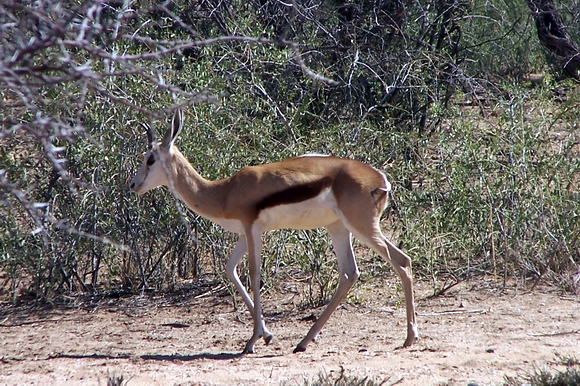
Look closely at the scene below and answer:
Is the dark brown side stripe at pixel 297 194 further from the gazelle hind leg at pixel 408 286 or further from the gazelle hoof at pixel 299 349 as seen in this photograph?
the gazelle hoof at pixel 299 349

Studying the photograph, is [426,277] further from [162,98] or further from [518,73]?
[518,73]

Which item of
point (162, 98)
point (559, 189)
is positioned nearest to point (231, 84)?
point (162, 98)

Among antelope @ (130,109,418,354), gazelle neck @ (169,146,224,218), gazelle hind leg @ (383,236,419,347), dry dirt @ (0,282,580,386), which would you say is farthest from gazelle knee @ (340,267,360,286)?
gazelle neck @ (169,146,224,218)

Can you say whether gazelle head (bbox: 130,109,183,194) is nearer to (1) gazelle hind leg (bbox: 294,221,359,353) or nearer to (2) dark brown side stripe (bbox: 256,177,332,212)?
(2) dark brown side stripe (bbox: 256,177,332,212)

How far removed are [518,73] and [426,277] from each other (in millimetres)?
7201

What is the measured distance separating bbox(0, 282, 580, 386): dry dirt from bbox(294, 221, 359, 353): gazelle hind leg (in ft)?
0.50

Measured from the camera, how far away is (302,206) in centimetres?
647

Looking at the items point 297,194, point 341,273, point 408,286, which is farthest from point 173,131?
point 408,286

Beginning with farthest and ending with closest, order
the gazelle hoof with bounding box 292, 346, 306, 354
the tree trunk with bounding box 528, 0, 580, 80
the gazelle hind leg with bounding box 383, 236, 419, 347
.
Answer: the tree trunk with bounding box 528, 0, 580, 80, the gazelle hoof with bounding box 292, 346, 306, 354, the gazelle hind leg with bounding box 383, 236, 419, 347

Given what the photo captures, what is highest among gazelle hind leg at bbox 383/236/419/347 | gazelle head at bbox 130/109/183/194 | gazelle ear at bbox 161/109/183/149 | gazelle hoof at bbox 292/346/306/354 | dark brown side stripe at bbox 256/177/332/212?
gazelle ear at bbox 161/109/183/149

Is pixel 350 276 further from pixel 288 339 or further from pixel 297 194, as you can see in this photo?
pixel 297 194

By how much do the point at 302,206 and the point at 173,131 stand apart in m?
1.34

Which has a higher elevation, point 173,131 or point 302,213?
point 173,131

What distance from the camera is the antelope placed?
6.44 meters
